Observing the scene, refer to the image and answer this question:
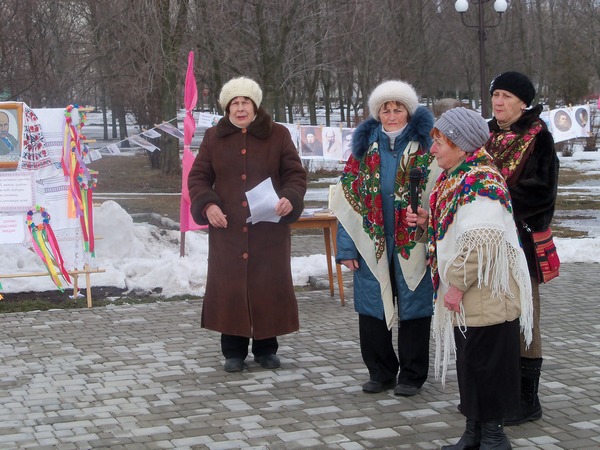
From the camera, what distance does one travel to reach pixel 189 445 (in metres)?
4.71

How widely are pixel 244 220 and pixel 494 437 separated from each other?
2.44 m

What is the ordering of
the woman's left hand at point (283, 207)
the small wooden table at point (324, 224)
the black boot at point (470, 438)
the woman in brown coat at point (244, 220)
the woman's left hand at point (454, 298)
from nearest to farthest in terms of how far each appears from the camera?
the woman's left hand at point (454, 298), the black boot at point (470, 438), the woman's left hand at point (283, 207), the woman in brown coat at point (244, 220), the small wooden table at point (324, 224)

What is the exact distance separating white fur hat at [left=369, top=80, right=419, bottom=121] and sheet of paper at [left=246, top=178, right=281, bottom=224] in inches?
38.1

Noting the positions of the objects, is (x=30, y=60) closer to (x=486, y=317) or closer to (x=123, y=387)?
(x=123, y=387)

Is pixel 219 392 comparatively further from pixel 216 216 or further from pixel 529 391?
pixel 529 391

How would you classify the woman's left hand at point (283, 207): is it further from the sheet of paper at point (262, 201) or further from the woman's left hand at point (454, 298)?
the woman's left hand at point (454, 298)

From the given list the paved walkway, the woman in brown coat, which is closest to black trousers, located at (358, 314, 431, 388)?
the paved walkway

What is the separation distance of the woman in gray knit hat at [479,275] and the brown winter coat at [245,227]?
1922mm

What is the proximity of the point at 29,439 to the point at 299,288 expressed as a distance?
4.67 meters

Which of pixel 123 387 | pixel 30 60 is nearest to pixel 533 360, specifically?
pixel 123 387

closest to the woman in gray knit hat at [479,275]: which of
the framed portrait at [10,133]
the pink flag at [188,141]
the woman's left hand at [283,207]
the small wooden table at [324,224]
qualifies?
the woman's left hand at [283,207]

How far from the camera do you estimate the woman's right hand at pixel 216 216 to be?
611cm

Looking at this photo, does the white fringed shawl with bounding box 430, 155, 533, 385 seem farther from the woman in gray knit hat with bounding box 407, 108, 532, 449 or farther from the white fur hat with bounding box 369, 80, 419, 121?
the white fur hat with bounding box 369, 80, 419, 121

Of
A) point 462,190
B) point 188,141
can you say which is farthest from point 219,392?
point 188,141
